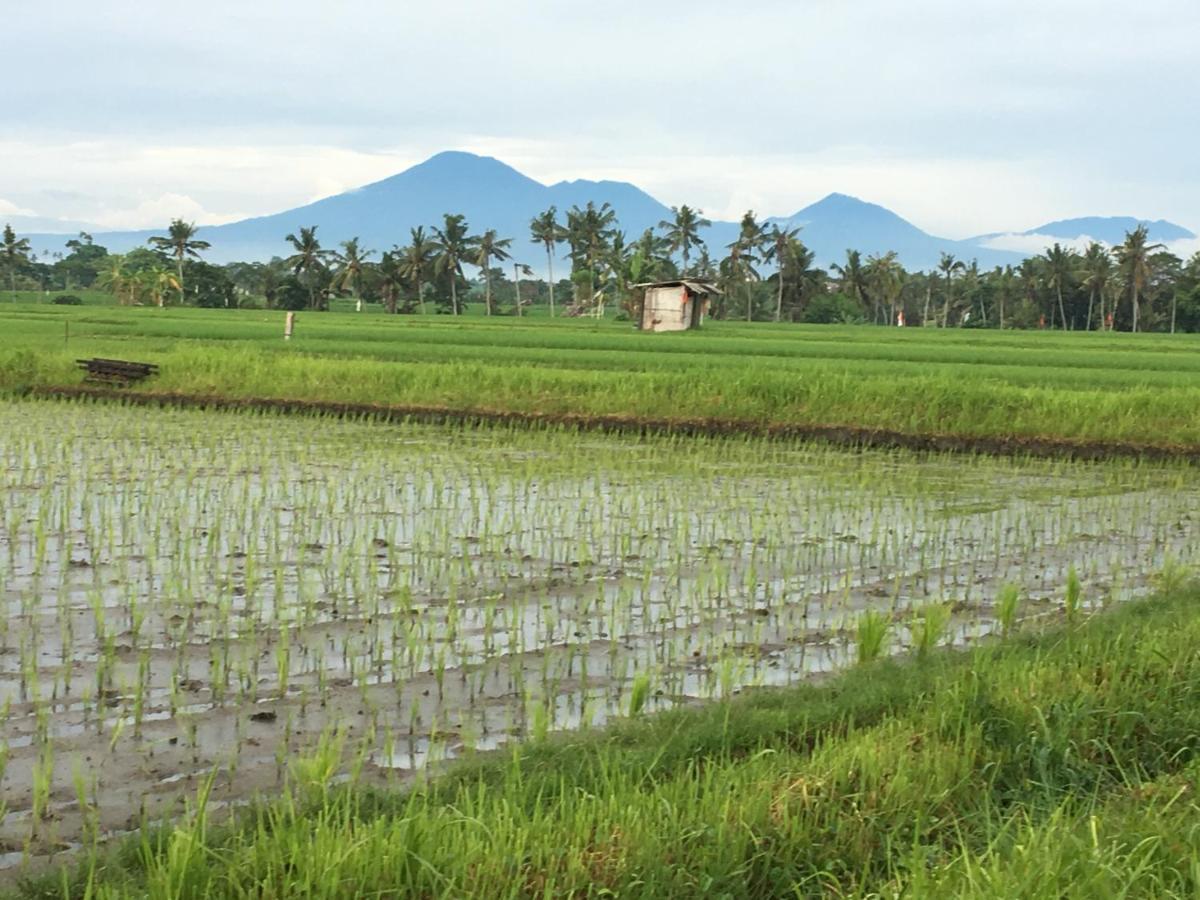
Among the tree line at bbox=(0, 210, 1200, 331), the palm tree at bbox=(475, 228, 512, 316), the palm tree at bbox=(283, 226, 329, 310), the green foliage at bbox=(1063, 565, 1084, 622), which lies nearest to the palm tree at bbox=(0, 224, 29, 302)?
the tree line at bbox=(0, 210, 1200, 331)

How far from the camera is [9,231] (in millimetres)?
60844

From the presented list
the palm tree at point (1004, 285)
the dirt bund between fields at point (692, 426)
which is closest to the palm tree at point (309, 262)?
the palm tree at point (1004, 285)

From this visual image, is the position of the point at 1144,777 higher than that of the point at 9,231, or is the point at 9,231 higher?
the point at 9,231

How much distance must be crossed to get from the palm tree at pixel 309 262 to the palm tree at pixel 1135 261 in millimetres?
36027

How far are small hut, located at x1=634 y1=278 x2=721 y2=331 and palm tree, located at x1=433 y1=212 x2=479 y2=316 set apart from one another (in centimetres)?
2252

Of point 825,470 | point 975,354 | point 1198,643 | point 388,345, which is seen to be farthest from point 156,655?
point 975,354

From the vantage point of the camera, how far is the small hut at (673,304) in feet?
126

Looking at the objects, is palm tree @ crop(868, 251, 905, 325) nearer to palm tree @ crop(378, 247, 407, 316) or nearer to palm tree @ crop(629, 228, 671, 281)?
palm tree @ crop(629, 228, 671, 281)

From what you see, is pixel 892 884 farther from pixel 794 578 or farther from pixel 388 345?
pixel 388 345

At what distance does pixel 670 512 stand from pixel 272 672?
13.7 ft

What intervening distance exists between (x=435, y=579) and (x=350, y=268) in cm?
5549


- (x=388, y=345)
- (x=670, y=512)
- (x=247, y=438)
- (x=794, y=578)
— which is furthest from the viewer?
(x=388, y=345)

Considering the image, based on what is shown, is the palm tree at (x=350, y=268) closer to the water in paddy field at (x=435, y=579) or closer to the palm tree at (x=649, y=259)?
the palm tree at (x=649, y=259)

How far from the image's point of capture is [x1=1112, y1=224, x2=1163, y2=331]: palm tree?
56.4m
